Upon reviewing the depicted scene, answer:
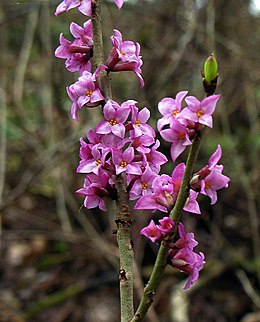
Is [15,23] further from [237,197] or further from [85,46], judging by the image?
[85,46]

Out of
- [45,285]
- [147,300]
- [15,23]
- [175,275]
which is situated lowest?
[45,285]

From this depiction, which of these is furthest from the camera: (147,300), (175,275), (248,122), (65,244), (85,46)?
(248,122)

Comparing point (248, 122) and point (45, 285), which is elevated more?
point (248, 122)

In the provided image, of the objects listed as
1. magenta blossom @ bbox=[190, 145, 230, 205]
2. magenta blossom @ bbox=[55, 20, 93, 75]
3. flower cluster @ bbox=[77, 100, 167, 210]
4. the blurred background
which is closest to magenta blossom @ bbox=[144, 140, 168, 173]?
flower cluster @ bbox=[77, 100, 167, 210]

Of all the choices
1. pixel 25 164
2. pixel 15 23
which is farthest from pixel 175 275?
pixel 15 23

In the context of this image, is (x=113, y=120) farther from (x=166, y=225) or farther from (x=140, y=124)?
(x=166, y=225)

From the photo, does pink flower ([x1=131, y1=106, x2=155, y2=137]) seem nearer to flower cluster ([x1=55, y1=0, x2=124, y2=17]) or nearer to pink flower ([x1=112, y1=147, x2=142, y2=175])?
pink flower ([x1=112, y1=147, x2=142, y2=175])
